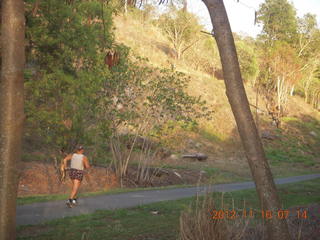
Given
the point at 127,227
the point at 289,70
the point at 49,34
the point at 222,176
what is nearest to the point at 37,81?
the point at 49,34

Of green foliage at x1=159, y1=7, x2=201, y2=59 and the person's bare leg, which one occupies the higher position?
green foliage at x1=159, y1=7, x2=201, y2=59

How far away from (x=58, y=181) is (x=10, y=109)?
13.9 metres

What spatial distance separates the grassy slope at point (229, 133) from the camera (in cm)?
3400

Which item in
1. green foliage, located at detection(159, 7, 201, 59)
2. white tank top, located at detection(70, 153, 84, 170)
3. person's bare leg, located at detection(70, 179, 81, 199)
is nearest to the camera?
person's bare leg, located at detection(70, 179, 81, 199)

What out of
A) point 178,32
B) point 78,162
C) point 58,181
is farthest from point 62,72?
point 178,32

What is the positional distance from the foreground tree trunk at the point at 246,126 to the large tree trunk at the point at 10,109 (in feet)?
8.49

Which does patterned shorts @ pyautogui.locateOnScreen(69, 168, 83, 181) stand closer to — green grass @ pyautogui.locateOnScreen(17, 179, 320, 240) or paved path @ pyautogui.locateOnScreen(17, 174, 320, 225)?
paved path @ pyautogui.locateOnScreen(17, 174, 320, 225)

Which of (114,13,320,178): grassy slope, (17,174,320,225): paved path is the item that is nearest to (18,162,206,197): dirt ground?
→ (17,174,320,225): paved path

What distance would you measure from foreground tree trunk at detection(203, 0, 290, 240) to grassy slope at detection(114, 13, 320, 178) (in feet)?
52.9

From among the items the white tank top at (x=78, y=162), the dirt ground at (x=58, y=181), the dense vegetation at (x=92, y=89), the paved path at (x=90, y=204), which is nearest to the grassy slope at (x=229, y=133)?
the dense vegetation at (x=92, y=89)

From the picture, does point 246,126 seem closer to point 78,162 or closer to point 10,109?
point 10,109

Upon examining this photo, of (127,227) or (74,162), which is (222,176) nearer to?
(74,162)

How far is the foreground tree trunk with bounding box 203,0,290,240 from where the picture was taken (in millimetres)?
5262

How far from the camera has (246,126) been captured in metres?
5.35
